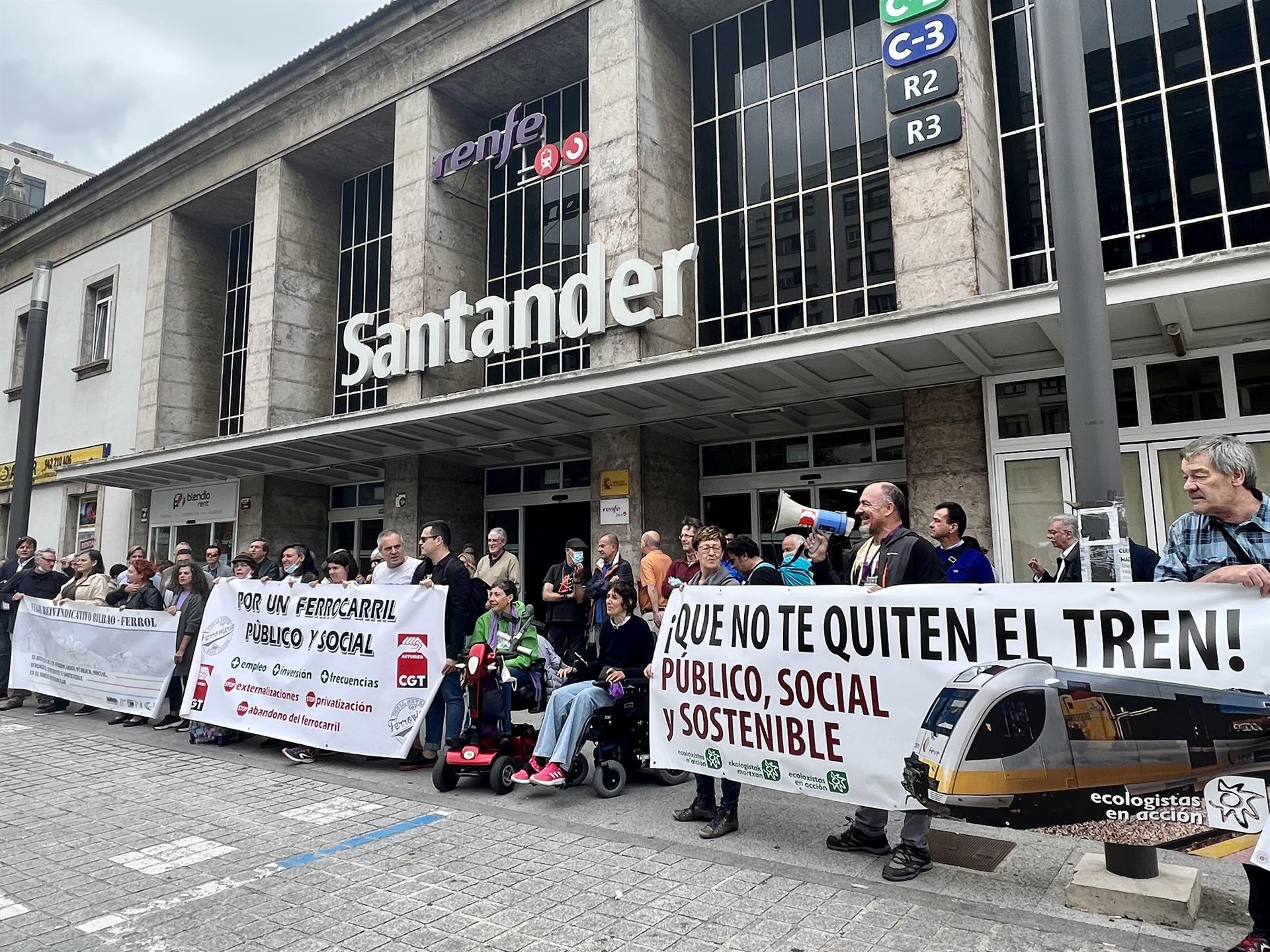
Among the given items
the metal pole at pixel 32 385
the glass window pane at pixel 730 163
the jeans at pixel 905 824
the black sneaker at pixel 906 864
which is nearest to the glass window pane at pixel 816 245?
the glass window pane at pixel 730 163

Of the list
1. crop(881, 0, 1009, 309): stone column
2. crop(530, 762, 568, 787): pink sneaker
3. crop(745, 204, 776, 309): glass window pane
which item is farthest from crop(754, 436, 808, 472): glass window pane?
crop(530, 762, 568, 787): pink sneaker

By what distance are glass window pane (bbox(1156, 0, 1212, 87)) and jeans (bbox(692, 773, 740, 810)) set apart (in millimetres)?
10653

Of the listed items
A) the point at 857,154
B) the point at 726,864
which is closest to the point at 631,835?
the point at 726,864

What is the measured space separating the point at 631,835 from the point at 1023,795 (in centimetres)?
239

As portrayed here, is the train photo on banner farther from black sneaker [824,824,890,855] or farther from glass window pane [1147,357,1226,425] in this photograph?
glass window pane [1147,357,1226,425]

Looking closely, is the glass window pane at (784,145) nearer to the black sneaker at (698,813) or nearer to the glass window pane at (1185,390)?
the glass window pane at (1185,390)

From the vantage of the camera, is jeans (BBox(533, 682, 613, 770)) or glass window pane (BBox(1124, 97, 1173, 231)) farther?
glass window pane (BBox(1124, 97, 1173, 231))

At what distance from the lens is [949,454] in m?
10.3

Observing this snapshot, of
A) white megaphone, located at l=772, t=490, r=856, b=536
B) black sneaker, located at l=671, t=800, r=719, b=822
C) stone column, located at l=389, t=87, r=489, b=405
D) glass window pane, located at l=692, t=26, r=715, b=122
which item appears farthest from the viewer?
stone column, located at l=389, t=87, r=489, b=405

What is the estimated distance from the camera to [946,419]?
34.0 ft

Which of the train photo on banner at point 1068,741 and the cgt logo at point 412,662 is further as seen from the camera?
the cgt logo at point 412,662

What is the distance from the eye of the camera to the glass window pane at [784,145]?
13.1 metres

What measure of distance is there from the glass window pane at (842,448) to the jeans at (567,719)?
720cm

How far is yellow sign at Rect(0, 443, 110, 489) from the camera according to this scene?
22203 millimetres
